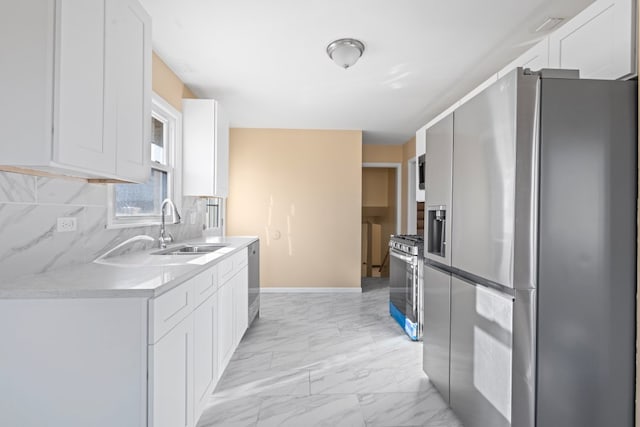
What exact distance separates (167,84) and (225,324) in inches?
83.2

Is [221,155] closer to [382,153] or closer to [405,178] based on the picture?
[382,153]

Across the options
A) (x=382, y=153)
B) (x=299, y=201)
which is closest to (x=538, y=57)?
(x=299, y=201)

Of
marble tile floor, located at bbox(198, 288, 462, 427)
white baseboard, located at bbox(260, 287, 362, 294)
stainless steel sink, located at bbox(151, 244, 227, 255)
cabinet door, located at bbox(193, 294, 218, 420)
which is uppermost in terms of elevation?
stainless steel sink, located at bbox(151, 244, 227, 255)

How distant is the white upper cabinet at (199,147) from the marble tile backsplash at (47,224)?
1206 mm

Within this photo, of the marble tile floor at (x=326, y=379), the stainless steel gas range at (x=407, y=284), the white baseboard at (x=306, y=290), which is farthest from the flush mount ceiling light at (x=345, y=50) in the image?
the white baseboard at (x=306, y=290)

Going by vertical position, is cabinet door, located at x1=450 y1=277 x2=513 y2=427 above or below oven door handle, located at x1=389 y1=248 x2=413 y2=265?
below

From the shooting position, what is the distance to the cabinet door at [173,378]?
4.27 feet

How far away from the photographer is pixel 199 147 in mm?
3383

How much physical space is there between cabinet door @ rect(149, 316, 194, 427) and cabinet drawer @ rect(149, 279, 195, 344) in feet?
0.11

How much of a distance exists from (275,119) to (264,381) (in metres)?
3.36

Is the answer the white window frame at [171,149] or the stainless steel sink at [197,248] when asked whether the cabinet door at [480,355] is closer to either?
the stainless steel sink at [197,248]

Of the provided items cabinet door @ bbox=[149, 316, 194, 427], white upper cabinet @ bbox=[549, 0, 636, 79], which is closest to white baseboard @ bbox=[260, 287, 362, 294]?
cabinet door @ bbox=[149, 316, 194, 427]

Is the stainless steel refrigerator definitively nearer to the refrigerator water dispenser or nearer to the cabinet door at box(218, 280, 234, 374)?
the refrigerator water dispenser

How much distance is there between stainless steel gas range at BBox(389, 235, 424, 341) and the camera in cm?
317
